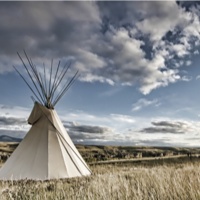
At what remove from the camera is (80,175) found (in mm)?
10586

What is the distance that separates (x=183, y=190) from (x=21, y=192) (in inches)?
99.1

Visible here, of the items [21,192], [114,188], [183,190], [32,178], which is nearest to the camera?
[183,190]

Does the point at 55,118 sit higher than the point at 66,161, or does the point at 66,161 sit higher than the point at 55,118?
the point at 55,118

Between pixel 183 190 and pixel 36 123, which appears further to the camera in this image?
pixel 36 123

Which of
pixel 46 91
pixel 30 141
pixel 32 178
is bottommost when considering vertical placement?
pixel 32 178

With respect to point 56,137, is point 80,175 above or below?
below

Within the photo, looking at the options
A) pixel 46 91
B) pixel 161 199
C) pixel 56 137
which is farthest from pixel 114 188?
pixel 46 91

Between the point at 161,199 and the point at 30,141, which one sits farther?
the point at 30,141

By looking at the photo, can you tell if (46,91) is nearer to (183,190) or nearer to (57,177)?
(57,177)

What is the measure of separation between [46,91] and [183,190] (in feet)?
28.4

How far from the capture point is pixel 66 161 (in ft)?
34.7

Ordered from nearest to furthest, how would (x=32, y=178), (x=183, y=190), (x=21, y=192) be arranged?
(x=183, y=190), (x=21, y=192), (x=32, y=178)

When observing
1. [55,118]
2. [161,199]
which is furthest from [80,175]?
[161,199]

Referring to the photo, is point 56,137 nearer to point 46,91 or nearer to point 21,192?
point 46,91
